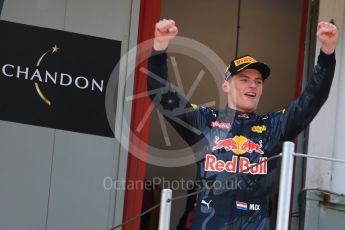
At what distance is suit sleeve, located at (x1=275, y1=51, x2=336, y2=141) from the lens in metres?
2.62

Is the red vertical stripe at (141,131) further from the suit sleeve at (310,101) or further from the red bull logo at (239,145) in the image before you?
the suit sleeve at (310,101)

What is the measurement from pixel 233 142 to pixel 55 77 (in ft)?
3.56

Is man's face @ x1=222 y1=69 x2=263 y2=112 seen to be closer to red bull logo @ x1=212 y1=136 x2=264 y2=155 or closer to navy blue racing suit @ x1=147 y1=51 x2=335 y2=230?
navy blue racing suit @ x1=147 y1=51 x2=335 y2=230

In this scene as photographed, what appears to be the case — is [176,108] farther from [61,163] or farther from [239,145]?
[61,163]

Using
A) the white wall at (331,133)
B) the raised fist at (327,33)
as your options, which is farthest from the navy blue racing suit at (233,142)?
the white wall at (331,133)

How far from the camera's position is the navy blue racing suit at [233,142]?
274cm

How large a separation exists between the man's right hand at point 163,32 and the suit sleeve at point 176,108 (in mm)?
131

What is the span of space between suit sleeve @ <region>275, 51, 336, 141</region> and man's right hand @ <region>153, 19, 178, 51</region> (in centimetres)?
57

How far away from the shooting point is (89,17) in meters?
3.51

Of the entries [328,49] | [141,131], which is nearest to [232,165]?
[328,49]

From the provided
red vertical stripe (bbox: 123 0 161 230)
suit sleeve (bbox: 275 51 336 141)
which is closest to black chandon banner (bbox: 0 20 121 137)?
red vertical stripe (bbox: 123 0 161 230)

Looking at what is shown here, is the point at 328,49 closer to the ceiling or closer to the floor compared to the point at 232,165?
closer to the ceiling

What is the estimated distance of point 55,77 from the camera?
343 centimetres

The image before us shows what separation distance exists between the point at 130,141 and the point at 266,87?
1.50m
